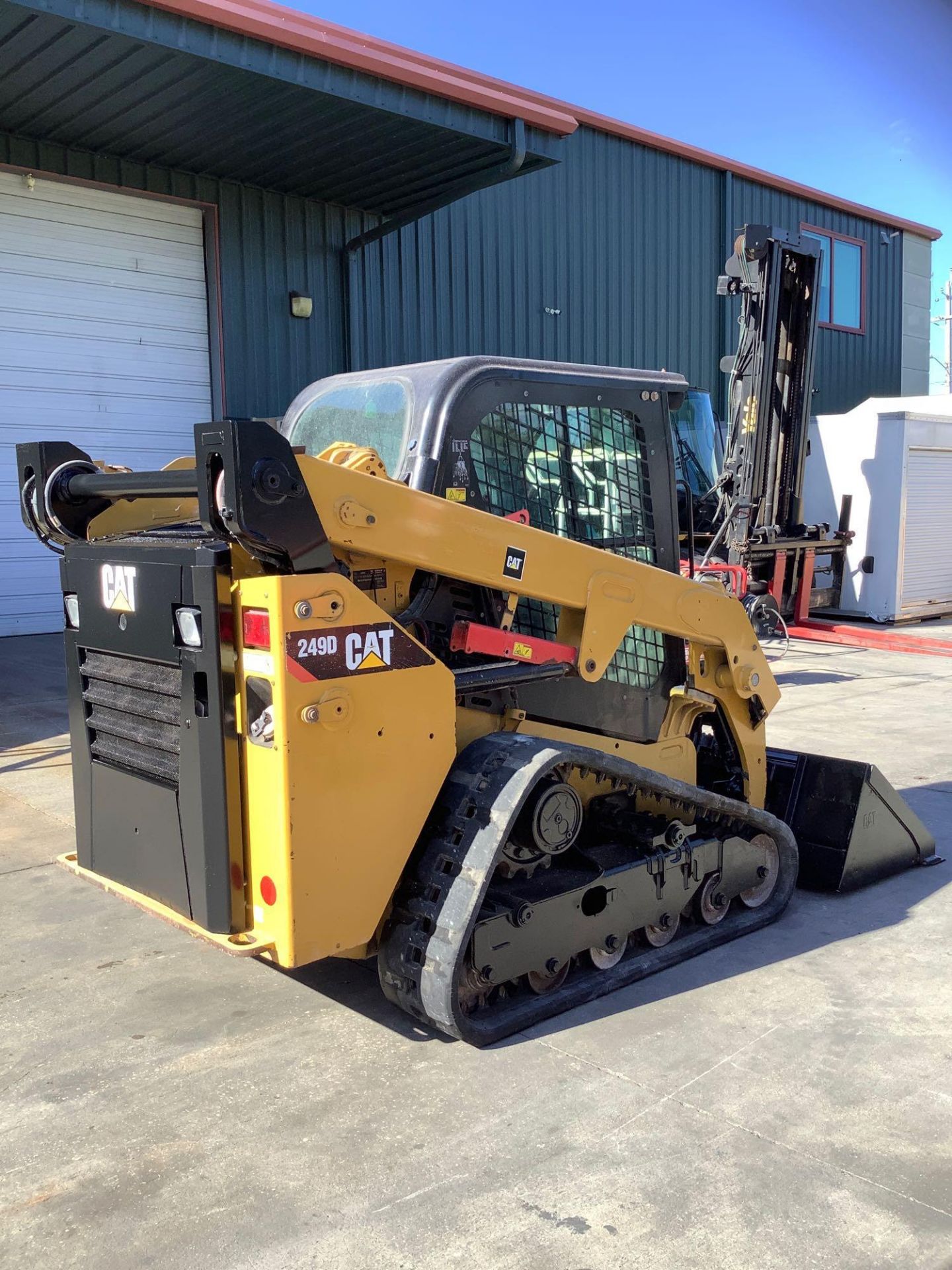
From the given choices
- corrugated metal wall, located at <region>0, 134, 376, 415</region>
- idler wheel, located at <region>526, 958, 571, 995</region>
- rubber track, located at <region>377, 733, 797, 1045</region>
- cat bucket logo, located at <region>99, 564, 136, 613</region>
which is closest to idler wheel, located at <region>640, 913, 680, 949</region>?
rubber track, located at <region>377, 733, 797, 1045</region>

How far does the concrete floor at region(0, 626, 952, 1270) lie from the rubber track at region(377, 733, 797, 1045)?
0.30 feet

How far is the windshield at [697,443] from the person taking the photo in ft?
46.9

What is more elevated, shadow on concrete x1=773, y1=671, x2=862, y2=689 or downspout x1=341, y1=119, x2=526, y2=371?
downspout x1=341, y1=119, x2=526, y2=371

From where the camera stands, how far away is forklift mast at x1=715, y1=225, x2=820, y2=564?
13344 millimetres

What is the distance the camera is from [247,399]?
13.3m

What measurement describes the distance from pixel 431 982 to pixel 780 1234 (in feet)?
3.78

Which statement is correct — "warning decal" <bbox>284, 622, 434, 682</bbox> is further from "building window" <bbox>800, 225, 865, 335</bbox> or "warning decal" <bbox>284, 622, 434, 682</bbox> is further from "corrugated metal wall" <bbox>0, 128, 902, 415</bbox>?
"building window" <bbox>800, 225, 865, 335</bbox>

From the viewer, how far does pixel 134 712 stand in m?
3.49

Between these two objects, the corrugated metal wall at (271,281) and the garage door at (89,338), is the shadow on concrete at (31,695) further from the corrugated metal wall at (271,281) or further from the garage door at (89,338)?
the corrugated metal wall at (271,281)

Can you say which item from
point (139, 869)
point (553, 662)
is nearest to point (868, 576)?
point (553, 662)

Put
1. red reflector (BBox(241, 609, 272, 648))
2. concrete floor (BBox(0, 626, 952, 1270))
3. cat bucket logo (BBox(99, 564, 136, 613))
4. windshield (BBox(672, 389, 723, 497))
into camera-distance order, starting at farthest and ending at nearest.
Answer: windshield (BBox(672, 389, 723, 497)) → cat bucket logo (BBox(99, 564, 136, 613)) → red reflector (BBox(241, 609, 272, 648)) → concrete floor (BBox(0, 626, 952, 1270))

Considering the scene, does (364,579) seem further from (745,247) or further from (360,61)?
(745,247)

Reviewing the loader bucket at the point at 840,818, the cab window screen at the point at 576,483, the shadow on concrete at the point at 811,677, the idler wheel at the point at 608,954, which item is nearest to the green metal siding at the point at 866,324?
the shadow on concrete at the point at 811,677

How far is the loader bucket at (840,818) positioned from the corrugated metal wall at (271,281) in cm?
968
